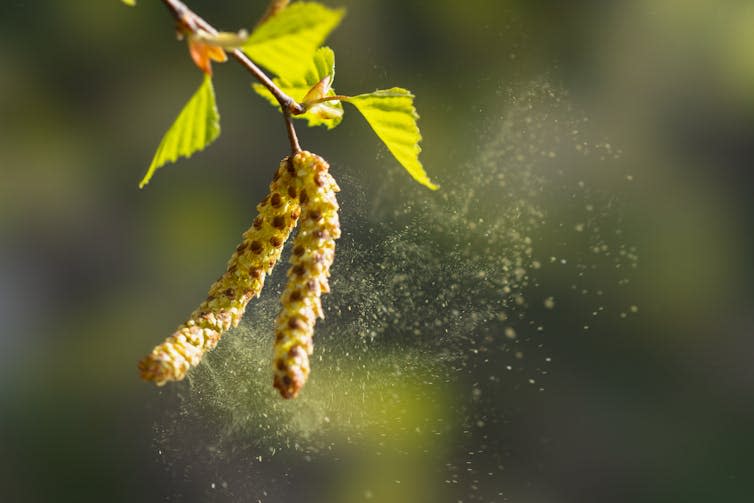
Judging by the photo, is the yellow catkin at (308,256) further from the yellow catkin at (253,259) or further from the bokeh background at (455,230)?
the bokeh background at (455,230)

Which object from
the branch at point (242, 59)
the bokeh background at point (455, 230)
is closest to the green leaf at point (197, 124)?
the branch at point (242, 59)

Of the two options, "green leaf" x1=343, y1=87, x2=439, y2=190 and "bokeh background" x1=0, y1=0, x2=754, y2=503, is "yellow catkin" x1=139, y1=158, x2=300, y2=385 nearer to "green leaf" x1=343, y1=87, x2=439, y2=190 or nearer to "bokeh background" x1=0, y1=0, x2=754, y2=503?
"green leaf" x1=343, y1=87, x2=439, y2=190

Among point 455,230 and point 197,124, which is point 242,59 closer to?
point 197,124

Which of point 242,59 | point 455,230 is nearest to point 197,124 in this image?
point 242,59

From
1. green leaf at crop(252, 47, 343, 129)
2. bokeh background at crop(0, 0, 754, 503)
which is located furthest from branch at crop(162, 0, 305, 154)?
bokeh background at crop(0, 0, 754, 503)

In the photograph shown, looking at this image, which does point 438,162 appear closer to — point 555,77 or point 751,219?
point 555,77

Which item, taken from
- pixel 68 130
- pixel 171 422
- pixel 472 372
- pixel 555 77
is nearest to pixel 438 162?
pixel 472 372
